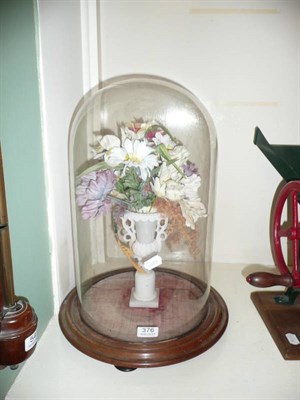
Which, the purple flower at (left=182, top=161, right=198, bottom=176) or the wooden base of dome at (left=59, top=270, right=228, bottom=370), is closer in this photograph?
the wooden base of dome at (left=59, top=270, right=228, bottom=370)

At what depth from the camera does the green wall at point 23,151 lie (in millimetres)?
674

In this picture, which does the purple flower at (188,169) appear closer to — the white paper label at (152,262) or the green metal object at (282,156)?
the white paper label at (152,262)

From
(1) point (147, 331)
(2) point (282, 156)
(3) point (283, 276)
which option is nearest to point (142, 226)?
(1) point (147, 331)

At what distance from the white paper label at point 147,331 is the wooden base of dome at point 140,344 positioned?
2 centimetres

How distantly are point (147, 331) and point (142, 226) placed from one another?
0.23 m

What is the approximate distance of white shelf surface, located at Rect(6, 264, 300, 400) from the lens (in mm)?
717

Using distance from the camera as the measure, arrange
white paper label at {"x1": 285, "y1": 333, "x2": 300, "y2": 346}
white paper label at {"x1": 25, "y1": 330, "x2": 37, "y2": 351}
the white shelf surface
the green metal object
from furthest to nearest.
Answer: the green metal object < white paper label at {"x1": 285, "y1": 333, "x2": 300, "y2": 346} < the white shelf surface < white paper label at {"x1": 25, "y1": 330, "x2": 37, "y2": 351}

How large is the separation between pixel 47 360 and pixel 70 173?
442mm

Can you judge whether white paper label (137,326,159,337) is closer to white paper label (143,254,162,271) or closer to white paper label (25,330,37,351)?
white paper label (143,254,162,271)

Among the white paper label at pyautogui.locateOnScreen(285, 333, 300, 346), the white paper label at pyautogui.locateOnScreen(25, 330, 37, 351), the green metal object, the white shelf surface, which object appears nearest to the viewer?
the white paper label at pyautogui.locateOnScreen(25, 330, 37, 351)

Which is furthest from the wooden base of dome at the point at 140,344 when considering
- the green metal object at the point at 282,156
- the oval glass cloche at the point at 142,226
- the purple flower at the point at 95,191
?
the green metal object at the point at 282,156

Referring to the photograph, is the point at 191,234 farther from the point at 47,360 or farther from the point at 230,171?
the point at 47,360

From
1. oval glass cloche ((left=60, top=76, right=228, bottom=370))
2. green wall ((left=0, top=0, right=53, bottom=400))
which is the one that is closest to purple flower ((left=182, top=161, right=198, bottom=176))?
oval glass cloche ((left=60, top=76, right=228, bottom=370))

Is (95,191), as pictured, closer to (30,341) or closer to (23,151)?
(23,151)
